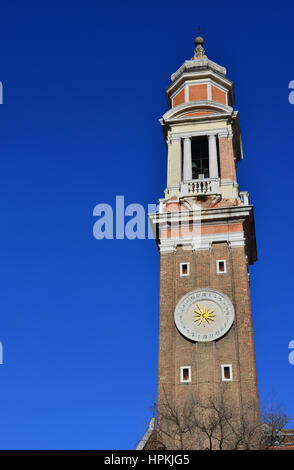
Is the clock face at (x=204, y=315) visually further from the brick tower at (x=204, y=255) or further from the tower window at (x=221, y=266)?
the tower window at (x=221, y=266)

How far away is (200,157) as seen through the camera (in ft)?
150

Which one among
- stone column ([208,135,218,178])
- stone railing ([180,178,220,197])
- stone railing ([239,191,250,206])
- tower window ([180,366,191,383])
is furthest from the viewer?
stone column ([208,135,218,178])

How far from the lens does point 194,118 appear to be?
44.4m

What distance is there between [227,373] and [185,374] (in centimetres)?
217

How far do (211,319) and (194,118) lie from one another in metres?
14.7

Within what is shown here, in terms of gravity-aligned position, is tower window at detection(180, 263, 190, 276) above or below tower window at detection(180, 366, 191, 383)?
above

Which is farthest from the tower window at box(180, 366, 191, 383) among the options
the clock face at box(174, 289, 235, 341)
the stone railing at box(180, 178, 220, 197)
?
the stone railing at box(180, 178, 220, 197)

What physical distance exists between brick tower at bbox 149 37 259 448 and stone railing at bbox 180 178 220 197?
61mm

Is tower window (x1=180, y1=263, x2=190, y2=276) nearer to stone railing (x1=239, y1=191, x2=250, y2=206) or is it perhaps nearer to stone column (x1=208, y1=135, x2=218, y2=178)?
stone railing (x1=239, y1=191, x2=250, y2=206)

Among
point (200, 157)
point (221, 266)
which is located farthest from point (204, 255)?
point (200, 157)

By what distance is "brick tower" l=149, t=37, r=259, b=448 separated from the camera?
34406mm

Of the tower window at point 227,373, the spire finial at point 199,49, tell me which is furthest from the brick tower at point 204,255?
the spire finial at point 199,49

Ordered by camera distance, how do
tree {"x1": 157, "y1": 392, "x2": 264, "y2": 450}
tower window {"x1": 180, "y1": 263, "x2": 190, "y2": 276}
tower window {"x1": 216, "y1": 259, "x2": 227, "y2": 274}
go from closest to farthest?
tree {"x1": 157, "y1": 392, "x2": 264, "y2": 450}
tower window {"x1": 216, "y1": 259, "x2": 227, "y2": 274}
tower window {"x1": 180, "y1": 263, "x2": 190, "y2": 276}
